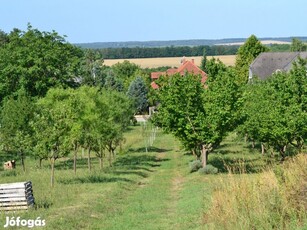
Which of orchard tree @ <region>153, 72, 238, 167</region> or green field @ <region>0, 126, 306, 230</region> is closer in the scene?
green field @ <region>0, 126, 306, 230</region>

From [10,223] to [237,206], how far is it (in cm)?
790

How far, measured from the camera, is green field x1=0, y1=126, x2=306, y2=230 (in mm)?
19250

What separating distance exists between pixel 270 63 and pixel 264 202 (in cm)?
8192

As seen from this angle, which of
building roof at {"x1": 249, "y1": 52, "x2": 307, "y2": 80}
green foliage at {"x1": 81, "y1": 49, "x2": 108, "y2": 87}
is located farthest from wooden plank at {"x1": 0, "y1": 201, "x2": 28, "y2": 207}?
building roof at {"x1": 249, "y1": 52, "x2": 307, "y2": 80}

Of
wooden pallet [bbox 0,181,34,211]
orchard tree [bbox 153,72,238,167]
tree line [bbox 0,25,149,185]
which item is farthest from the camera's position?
orchard tree [bbox 153,72,238,167]

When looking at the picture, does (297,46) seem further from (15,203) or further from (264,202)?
(264,202)

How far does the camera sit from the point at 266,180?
15414 millimetres

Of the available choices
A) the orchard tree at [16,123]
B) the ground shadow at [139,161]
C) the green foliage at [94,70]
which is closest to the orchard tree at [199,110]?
the ground shadow at [139,161]

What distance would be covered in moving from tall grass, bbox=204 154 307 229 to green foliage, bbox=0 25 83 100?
36.8 meters

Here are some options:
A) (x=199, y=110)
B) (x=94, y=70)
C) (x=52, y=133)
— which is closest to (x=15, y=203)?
(x=52, y=133)

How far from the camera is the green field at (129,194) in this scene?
19250 mm

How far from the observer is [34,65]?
50562mm

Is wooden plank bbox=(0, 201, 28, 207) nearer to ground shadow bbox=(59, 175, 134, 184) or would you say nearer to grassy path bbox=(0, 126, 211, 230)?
grassy path bbox=(0, 126, 211, 230)

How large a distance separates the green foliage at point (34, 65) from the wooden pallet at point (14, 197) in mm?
30124
